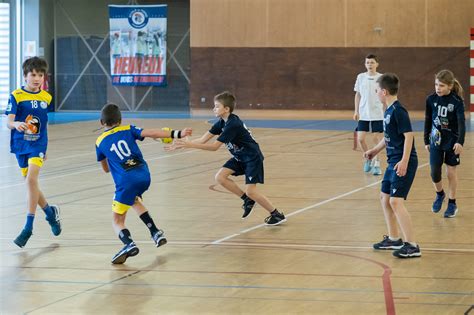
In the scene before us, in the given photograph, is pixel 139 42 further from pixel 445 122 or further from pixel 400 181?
pixel 400 181

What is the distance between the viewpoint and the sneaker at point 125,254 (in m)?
8.78

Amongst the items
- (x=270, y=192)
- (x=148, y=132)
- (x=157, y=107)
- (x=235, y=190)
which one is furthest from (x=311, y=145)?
(x=157, y=107)

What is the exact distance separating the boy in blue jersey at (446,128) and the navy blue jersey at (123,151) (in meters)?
4.28

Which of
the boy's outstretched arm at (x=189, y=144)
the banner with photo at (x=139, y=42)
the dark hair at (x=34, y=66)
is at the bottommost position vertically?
the boy's outstretched arm at (x=189, y=144)

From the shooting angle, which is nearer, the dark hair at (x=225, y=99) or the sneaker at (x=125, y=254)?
the sneaker at (x=125, y=254)

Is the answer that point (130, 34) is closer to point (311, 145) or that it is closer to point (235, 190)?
point (311, 145)

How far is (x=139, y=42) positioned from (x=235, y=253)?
31454 mm

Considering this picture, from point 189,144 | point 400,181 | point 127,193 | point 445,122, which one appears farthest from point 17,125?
point 445,122

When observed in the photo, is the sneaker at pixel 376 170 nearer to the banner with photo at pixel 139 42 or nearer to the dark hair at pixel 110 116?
the dark hair at pixel 110 116

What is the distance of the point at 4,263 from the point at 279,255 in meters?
2.64

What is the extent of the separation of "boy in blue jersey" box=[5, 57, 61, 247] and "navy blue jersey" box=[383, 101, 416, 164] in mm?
3666

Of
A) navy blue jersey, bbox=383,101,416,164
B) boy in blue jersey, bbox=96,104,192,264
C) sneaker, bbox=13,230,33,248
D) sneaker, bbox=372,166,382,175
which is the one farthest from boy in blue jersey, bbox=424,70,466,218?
sneaker, bbox=13,230,33,248

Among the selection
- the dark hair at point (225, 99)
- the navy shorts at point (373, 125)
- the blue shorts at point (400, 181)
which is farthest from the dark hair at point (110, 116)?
the navy shorts at point (373, 125)

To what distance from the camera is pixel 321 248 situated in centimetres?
963
